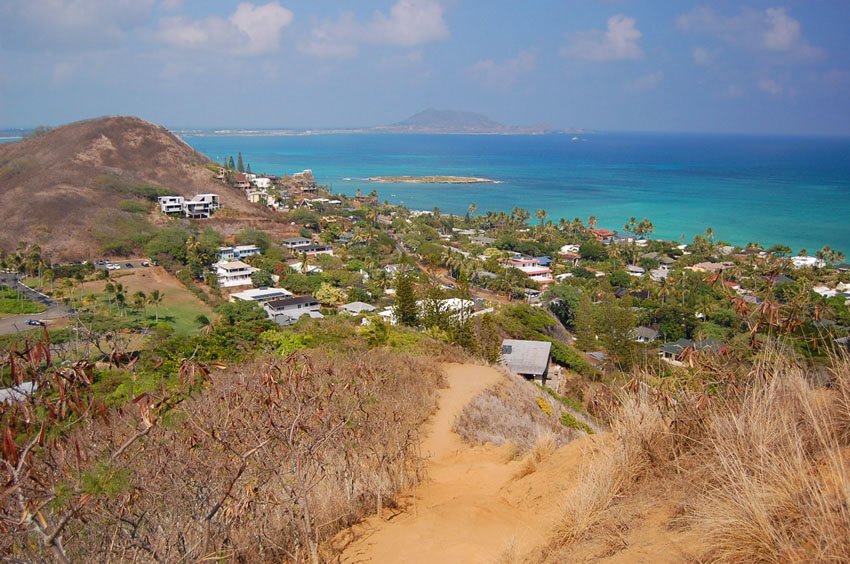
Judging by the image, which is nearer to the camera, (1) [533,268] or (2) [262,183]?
(1) [533,268]

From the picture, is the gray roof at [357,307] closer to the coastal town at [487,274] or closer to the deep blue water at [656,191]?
the coastal town at [487,274]

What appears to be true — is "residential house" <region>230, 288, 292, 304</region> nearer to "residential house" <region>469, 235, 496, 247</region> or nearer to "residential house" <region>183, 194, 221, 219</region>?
"residential house" <region>183, 194, 221, 219</region>

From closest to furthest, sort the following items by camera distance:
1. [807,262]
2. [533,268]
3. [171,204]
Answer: [807,262], [533,268], [171,204]

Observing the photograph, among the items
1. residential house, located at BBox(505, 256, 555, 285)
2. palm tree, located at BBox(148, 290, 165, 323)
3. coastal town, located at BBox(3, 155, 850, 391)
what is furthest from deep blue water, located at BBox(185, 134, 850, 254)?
palm tree, located at BBox(148, 290, 165, 323)

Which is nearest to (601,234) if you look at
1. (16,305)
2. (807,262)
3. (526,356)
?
(807,262)

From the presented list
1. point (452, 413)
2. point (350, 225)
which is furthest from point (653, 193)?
point (452, 413)

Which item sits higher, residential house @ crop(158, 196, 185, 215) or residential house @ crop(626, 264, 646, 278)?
residential house @ crop(158, 196, 185, 215)

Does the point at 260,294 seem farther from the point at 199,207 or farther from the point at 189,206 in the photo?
the point at 189,206
